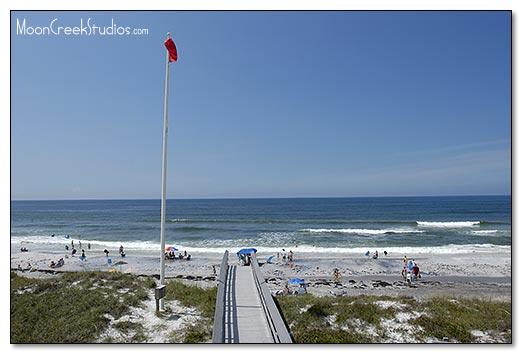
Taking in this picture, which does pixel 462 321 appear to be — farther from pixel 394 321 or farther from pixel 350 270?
pixel 350 270

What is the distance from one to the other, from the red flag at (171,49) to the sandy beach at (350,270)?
31.3 feet

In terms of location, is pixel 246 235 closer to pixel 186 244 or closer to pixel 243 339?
pixel 186 244

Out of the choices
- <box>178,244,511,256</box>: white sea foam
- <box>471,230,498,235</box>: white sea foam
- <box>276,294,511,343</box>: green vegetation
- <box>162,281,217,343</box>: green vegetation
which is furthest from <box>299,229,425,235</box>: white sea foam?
<box>162,281,217,343</box>: green vegetation

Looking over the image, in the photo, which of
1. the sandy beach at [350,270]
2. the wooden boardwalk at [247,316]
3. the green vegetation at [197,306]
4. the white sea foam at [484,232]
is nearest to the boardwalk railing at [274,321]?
the wooden boardwalk at [247,316]

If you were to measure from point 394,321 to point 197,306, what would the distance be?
475cm

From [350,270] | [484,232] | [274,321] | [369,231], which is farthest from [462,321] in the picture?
[484,232]

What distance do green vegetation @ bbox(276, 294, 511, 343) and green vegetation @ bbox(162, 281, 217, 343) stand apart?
5.85ft

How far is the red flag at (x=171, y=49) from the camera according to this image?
6121 mm

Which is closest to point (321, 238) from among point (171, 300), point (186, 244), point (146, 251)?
point (186, 244)

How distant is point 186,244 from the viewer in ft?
82.8

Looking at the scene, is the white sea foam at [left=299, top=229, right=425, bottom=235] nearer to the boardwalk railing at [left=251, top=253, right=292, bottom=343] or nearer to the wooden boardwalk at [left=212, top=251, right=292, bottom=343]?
the wooden boardwalk at [left=212, top=251, right=292, bottom=343]

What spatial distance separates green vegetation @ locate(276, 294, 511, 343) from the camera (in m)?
6.13

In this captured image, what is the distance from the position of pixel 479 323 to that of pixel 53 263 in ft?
66.2

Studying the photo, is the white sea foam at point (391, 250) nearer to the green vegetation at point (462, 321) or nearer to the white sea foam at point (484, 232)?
the white sea foam at point (484, 232)
